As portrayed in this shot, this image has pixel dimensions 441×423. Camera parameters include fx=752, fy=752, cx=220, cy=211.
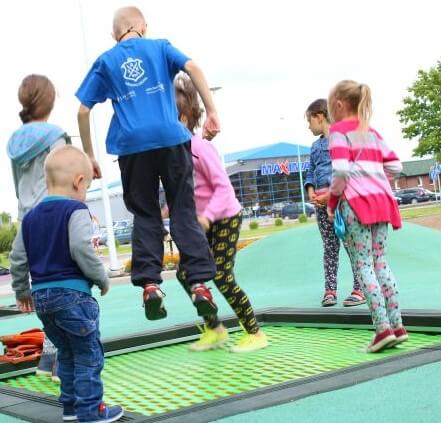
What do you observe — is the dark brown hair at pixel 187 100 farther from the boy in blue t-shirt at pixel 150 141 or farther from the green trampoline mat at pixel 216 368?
the green trampoline mat at pixel 216 368

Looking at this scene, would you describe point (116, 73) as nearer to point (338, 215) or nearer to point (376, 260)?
point (338, 215)

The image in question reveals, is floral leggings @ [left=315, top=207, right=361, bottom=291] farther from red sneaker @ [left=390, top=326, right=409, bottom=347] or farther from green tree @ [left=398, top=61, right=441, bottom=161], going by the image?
green tree @ [left=398, top=61, right=441, bottom=161]

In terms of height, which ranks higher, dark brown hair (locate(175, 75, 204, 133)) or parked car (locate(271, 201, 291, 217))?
dark brown hair (locate(175, 75, 204, 133))

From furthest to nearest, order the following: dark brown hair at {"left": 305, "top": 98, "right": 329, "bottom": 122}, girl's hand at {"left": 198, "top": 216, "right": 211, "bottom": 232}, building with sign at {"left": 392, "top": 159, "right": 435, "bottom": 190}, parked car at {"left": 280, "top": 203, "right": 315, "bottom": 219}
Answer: building with sign at {"left": 392, "top": 159, "right": 435, "bottom": 190} < parked car at {"left": 280, "top": 203, "right": 315, "bottom": 219} < dark brown hair at {"left": 305, "top": 98, "right": 329, "bottom": 122} < girl's hand at {"left": 198, "top": 216, "right": 211, "bottom": 232}

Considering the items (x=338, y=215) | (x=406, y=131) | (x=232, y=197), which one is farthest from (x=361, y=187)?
(x=406, y=131)

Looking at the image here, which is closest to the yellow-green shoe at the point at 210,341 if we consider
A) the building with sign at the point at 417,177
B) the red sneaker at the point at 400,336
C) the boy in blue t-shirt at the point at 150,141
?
the boy in blue t-shirt at the point at 150,141

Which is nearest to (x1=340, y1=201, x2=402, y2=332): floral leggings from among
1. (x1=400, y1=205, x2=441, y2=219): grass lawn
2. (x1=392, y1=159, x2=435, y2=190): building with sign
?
(x1=400, y1=205, x2=441, y2=219): grass lawn

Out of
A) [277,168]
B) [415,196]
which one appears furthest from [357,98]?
[277,168]

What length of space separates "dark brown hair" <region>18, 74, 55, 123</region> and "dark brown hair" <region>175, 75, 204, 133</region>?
829 mm

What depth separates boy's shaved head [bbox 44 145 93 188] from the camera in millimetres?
3273

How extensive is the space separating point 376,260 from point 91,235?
1.99m

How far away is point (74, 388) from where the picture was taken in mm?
3248

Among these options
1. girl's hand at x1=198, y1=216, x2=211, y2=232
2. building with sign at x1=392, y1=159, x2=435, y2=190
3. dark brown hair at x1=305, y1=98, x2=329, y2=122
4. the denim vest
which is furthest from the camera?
building with sign at x1=392, y1=159, x2=435, y2=190

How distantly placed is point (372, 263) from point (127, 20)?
201cm
